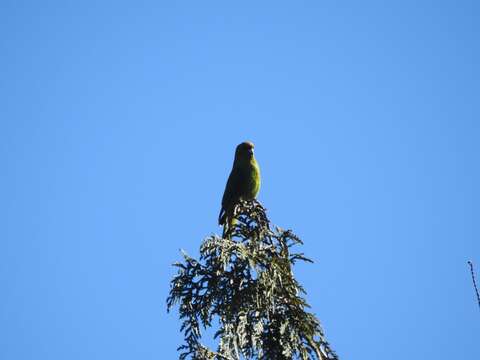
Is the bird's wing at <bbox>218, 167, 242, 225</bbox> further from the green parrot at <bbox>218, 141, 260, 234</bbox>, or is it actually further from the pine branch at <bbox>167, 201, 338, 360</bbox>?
the pine branch at <bbox>167, 201, 338, 360</bbox>

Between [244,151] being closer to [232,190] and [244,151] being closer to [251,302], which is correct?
[232,190]

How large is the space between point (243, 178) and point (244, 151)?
1.81ft

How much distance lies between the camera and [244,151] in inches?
389

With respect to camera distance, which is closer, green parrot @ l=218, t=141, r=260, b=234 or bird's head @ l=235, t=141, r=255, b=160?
green parrot @ l=218, t=141, r=260, b=234

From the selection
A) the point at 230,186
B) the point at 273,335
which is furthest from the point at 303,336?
the point at 230,186

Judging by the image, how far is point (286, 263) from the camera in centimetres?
534

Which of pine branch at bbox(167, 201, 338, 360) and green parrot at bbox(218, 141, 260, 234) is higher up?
green parrot at bbox(218, 141, 260, 234)

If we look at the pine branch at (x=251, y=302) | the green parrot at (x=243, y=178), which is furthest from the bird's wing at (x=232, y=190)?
the pine branch at (x=251, y=302)

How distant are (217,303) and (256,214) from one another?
1.19m

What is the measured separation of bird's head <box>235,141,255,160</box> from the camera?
32.3ft

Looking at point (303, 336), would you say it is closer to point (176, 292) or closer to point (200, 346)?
point (200, 346)

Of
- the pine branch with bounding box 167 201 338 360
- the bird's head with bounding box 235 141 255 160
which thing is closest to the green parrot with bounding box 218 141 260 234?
the bird's head with bounding box 235 141 255 160

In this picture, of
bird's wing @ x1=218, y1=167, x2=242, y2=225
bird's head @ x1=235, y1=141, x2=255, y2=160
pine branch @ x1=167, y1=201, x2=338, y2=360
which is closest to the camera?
pine branch @ x1=167, y1=201, x2=338, y2=360

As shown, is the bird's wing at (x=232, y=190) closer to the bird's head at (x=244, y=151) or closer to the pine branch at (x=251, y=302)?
the bird's head at (x=244, y=151)
